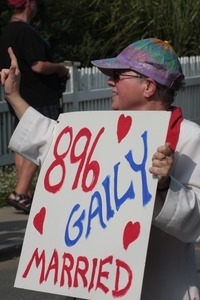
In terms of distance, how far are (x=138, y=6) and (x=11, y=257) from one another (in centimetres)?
1134

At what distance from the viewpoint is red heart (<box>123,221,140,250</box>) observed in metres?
3.21

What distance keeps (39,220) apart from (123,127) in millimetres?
425

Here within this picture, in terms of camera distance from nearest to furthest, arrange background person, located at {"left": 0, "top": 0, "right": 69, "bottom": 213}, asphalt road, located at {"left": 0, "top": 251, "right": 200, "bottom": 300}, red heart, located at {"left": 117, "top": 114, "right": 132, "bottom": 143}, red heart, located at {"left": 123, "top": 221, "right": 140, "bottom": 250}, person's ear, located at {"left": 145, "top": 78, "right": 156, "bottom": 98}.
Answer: red heart, located at {"left": 123, "top": 221, "right": 140, "bottom": 250}
red heart, located at {"left": 117, "top": 114, "right": 132, "bottom": 143}
person's ear, located at {"left": 145, "top": 78, "right": 156, "bottom": 98}
asphalt road, located at {"left": 0, "top": 251, "right": 200, "bottom": 300}
background person, located at {"left": 0, "top": 0, "right": 69, "bottom": 213}

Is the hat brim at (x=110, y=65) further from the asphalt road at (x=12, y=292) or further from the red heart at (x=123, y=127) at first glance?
the asphalt road at (x=12, y=292)

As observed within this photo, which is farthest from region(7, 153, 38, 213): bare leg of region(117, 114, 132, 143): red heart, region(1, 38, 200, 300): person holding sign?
region(117, 114, 132, 143): red heart

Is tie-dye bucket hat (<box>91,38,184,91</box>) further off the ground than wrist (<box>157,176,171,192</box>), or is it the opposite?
tie-dye bucket hat (<box>91,38,184,91</box>)

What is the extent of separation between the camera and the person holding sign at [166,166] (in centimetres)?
325

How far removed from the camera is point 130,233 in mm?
3219

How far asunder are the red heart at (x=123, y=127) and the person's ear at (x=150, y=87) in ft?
0.52

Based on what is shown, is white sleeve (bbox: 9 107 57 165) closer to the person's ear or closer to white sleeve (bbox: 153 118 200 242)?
the person's ear

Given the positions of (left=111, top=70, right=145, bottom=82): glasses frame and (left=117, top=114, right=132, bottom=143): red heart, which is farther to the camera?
(left=111, top=70, right=145, bottom=82): glasses frame

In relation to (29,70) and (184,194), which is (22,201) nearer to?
(29,70)

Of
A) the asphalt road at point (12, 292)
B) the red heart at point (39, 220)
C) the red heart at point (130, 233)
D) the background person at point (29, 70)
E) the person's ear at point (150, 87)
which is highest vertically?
the person's ear at point (150, 87)

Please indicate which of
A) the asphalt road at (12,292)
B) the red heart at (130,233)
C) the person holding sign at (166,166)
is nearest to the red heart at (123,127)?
the person holding sign at (166,166)
